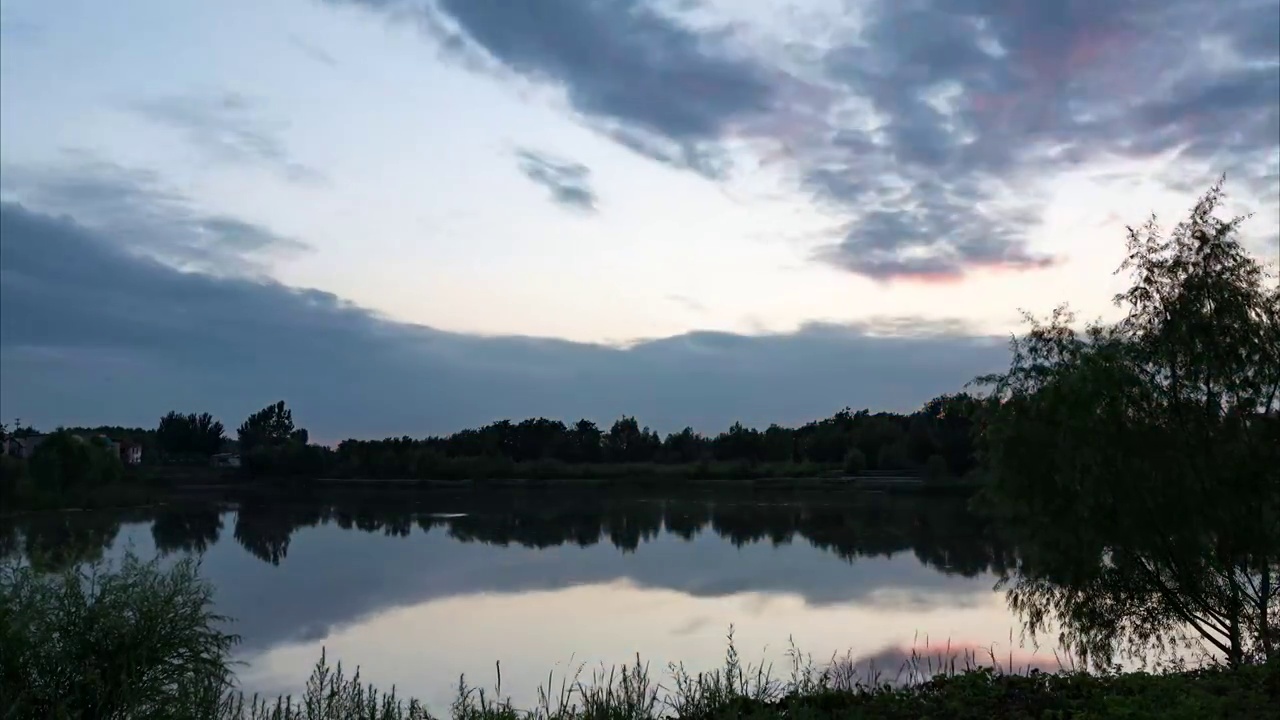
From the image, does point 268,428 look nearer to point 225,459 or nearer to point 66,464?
point 225,459

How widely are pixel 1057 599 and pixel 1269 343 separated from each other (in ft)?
17.7

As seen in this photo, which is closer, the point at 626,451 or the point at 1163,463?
the point at 1163,463

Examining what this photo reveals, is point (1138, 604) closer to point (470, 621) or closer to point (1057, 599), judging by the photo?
point (1057, 599)

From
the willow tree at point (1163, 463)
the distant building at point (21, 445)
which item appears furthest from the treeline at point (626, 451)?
the willow tree at point (1163, 463)

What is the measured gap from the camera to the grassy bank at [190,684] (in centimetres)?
931

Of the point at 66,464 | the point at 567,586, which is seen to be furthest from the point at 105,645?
the point at 66,464

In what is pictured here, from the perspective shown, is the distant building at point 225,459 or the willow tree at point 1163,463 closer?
the willow tree at point 1163,463

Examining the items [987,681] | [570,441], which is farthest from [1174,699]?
[570,441]

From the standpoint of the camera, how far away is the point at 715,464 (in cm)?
Result: 11538

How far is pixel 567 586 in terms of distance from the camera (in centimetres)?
3244

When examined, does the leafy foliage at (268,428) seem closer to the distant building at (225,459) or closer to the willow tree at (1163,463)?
the distant building at (225,459)

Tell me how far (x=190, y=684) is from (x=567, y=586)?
74.3ft

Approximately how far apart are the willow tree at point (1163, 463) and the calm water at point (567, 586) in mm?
2205

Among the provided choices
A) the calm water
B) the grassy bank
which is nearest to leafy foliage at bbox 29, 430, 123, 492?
the calm water
